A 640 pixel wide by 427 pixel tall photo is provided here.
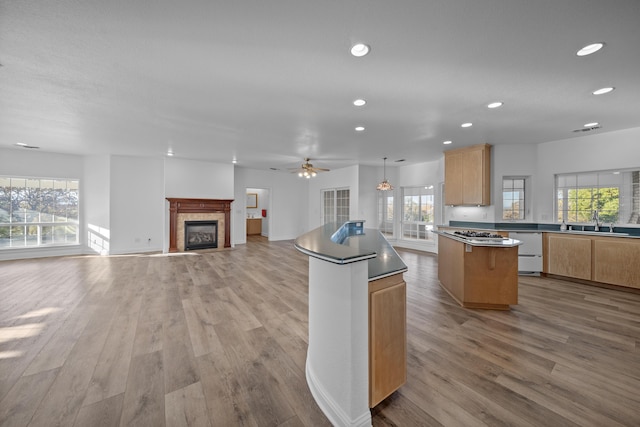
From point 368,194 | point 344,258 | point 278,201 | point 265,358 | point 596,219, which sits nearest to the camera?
point 344,258

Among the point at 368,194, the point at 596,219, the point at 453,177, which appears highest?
the point at 453,177

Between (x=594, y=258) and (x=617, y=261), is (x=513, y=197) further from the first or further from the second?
(x=617, y=261)

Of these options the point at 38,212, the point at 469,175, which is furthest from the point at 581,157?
the point at 38,212

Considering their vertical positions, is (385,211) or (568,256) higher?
(385,211)

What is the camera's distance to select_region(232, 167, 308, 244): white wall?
338 inches

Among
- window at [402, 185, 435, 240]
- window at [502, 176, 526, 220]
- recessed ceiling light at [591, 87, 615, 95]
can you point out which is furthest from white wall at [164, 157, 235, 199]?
recessed ceiling light at [591, 87, 615, 95]

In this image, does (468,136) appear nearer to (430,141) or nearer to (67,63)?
(430,141)

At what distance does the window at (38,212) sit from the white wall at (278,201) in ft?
13.7

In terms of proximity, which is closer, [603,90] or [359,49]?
[359,49]

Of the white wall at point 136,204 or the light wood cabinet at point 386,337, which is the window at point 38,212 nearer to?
the white wall at point 136,204

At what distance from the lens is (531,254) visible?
469 centimetres

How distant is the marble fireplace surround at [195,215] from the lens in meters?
6.97

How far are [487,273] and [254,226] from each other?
9179 millimetres

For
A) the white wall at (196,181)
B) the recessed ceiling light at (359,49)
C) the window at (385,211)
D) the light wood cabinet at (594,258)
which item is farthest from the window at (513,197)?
the white wall at (196,181)
